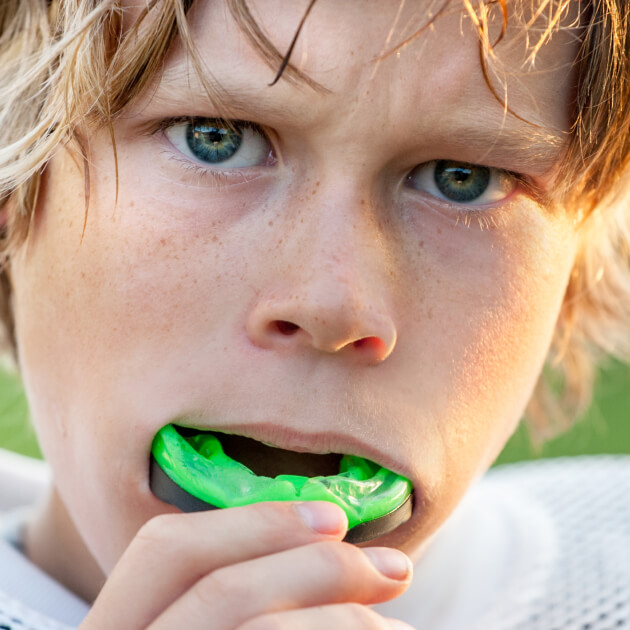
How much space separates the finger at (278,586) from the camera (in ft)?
2.39

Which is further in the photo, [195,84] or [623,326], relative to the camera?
[623,326]

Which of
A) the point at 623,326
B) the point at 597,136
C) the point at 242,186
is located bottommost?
the point at 242,186

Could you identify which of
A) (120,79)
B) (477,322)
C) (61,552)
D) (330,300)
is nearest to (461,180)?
(477,322)

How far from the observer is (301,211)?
91 cm

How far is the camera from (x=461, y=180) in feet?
3.41

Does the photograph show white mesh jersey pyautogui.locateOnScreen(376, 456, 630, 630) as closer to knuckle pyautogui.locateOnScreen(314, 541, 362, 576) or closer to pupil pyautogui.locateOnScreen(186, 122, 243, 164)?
knuckle pyautogui.locateOnScreen(314, 541, 362, 576)

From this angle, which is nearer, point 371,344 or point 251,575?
point 251,575

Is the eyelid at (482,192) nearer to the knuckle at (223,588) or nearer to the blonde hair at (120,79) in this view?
the blonde hair at (120,79)

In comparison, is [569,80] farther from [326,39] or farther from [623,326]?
[623,326]

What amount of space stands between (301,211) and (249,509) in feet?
1.04

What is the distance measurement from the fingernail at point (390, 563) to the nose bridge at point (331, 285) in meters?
0.21

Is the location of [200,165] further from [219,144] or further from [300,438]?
[300,438]

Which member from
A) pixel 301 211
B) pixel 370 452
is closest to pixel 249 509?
pixel 370 452

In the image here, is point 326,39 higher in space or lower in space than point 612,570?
higher
